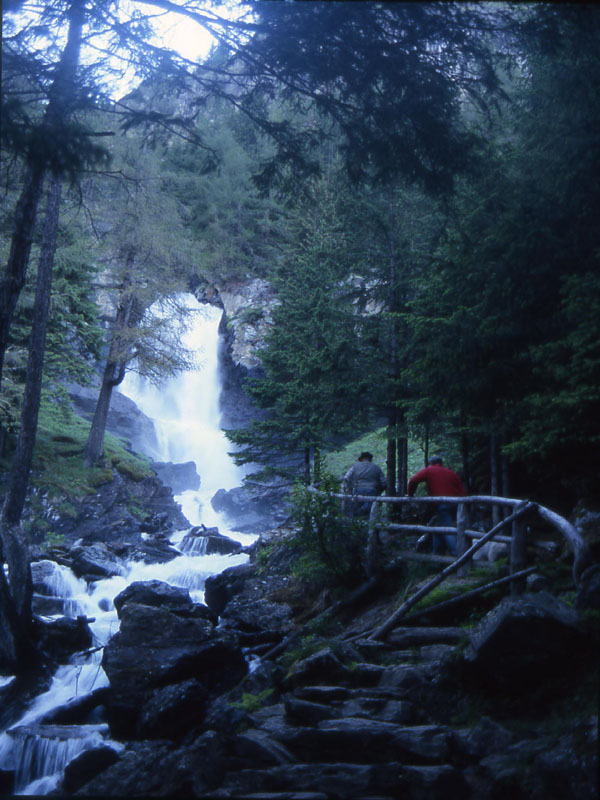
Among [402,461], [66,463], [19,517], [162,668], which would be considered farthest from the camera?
[66,463]

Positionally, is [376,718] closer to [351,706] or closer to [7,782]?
[351,706]

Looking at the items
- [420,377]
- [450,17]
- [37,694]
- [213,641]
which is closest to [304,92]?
[450,17]

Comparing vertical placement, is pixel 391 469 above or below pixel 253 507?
above

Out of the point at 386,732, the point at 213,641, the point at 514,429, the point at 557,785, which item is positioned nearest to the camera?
the point at 557,785

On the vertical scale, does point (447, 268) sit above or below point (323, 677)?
above

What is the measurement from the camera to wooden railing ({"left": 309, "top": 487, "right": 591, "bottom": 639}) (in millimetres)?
5855

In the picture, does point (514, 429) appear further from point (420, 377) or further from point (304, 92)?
point (304, 92)

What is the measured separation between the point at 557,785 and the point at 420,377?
6.68 meters

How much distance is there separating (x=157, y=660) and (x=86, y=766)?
2171 millimetres

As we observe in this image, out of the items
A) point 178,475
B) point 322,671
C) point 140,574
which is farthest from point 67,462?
point 322,671

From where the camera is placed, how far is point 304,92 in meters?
7.20

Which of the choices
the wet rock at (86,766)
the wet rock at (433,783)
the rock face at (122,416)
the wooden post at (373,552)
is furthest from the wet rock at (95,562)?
the rock face at (122,416)

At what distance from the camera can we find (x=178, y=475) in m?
30.9

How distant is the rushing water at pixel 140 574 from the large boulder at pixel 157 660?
45cm
